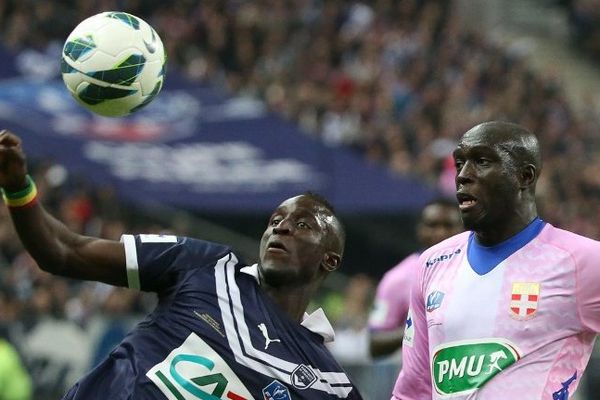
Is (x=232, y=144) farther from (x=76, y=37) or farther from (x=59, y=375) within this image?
(x=76, y=37)

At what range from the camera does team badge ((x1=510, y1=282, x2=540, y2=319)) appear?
4.99m

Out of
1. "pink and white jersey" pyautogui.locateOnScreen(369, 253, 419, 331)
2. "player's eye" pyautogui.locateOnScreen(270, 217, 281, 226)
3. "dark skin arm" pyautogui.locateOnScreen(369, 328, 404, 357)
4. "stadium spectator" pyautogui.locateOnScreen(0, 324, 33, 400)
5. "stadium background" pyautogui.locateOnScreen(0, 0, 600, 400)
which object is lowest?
"stadium spectator" pyautogui.locateOnScreen(0, 324, 33, 400)

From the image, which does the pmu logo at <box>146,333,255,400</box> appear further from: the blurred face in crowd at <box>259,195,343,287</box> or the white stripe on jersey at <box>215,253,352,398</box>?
the blurred face in crowd at <box>259,195,343,287</box>

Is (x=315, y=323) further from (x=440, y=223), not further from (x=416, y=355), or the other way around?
(x=440, y=223)

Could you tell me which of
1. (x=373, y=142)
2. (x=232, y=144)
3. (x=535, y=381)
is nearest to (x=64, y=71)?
(x=535, y=381)

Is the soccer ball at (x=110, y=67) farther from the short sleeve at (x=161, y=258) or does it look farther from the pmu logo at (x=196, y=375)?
the pmu logo at (x=196, y=375)

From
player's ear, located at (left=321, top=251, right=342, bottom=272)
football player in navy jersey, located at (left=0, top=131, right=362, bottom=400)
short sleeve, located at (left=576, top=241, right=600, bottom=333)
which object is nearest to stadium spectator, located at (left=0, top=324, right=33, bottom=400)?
player's ear, located at (left=321, top=251, right=342, bottom=272)

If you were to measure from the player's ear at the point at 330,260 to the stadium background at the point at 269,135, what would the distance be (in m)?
3.95

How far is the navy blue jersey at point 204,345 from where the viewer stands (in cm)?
528

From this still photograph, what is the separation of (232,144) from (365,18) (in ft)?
20.4

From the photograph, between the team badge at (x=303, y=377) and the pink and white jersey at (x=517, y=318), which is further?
the team badge at (x=303, y=377)

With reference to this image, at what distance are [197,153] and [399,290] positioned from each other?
26.9 ft

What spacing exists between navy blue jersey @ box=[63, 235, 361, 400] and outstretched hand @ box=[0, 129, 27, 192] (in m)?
0.59

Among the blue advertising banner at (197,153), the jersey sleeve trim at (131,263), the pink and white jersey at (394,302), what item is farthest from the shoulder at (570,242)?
the blue advertising banner at (197,153)
